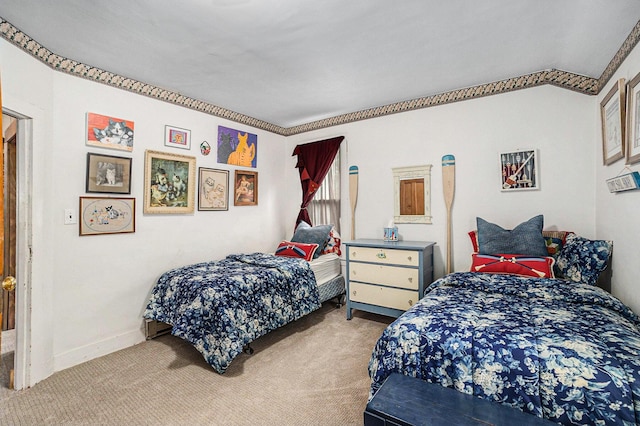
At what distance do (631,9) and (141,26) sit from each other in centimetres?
312

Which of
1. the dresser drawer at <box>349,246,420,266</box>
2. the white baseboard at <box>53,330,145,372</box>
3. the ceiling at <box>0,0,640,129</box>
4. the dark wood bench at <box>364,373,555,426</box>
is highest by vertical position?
the ceiling at <box>0,0,640,129</box>

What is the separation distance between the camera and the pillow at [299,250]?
3863mm

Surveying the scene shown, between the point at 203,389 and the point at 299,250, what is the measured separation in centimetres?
189

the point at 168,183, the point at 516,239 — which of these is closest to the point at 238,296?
the point at 168,183

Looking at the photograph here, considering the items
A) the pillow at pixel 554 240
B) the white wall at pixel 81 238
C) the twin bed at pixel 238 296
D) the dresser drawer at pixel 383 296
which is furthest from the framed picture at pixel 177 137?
the pillow at pixel 554 240

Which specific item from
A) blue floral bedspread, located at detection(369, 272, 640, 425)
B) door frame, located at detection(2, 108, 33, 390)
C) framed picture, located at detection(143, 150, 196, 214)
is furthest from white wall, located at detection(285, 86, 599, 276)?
door frame, located at detection(2, 108, 33, 390)

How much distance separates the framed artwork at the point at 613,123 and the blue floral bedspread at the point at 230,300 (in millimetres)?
2838

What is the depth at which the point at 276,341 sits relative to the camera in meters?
3.13

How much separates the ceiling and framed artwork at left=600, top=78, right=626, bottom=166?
0.32 meters

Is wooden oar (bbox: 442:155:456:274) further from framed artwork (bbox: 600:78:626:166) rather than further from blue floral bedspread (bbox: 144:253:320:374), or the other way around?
blue floral bedspread (bbox: 144:253:320:374)

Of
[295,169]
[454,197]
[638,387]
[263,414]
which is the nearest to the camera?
[638,387]

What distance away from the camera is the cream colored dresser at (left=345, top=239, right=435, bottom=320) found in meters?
3.25

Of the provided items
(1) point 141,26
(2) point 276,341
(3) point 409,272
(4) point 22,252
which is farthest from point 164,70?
(3) point 409,272

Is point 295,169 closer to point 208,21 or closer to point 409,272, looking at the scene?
point 409,272
